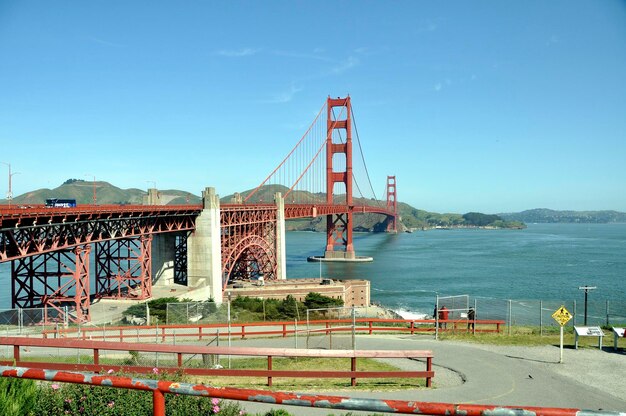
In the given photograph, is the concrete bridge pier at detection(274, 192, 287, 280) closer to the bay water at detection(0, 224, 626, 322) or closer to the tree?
the bay water at detection(0, 224, 626, 322)

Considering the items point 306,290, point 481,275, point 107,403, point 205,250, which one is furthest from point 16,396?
point 481,275

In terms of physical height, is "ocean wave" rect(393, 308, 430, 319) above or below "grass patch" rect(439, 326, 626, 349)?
below

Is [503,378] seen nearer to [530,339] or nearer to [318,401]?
[530,339]

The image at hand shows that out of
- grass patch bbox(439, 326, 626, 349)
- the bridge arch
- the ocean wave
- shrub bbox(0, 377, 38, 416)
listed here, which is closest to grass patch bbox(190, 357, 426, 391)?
shrub bbox(0, 377, 38, 416)

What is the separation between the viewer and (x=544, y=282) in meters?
58.2

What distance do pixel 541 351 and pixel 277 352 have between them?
867 centimetres

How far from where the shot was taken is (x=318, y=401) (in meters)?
2.66

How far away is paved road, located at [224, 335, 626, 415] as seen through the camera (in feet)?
29.7

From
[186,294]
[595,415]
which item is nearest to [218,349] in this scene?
[595,415]

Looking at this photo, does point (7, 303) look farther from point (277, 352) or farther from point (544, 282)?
point (544, 282)

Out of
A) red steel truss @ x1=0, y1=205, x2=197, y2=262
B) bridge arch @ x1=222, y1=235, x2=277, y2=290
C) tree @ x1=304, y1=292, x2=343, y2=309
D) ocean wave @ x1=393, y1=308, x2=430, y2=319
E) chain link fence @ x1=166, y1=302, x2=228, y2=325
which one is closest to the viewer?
chain link fence @ x1=166, y1=302, x2=228, y2=325

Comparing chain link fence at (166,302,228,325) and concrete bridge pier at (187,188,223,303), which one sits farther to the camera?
concrete bridge pier at (187,188,223,303)

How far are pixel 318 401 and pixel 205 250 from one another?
38254 millimetres

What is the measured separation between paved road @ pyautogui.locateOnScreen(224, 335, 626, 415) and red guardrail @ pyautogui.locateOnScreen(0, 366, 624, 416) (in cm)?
418
